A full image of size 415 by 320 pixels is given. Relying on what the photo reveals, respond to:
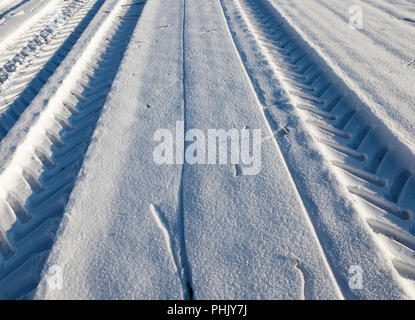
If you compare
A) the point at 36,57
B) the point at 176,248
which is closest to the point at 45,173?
the point at 176,248

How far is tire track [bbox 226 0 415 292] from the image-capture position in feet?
5.52

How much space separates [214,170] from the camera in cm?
196

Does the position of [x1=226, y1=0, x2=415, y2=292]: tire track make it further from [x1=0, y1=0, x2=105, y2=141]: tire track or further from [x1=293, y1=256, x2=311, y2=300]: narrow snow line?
[x1=0, y1=0, x2=105, y2=141]: tire track

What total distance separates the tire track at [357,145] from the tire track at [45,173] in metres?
1.92

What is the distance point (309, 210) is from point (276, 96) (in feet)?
4.13

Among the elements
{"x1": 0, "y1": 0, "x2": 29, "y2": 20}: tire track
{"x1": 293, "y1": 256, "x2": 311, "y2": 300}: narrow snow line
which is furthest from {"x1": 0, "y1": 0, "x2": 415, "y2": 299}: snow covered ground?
{"x1": 0, "y1": 0, "x2": 29, "y2": 20}: tire track

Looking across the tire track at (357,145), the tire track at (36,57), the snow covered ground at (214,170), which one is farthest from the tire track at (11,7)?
the tire track at (357,145)

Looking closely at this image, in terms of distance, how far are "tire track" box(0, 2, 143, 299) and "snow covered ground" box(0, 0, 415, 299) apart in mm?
12

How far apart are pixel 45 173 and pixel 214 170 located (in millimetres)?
1313

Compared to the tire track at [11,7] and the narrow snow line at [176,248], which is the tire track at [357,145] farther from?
the tire track at [11,7]

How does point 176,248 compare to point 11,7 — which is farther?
point 11,7

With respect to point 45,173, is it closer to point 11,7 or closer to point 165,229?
point 165,229

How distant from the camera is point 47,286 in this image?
1438 mm

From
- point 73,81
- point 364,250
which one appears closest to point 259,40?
point 73,81
